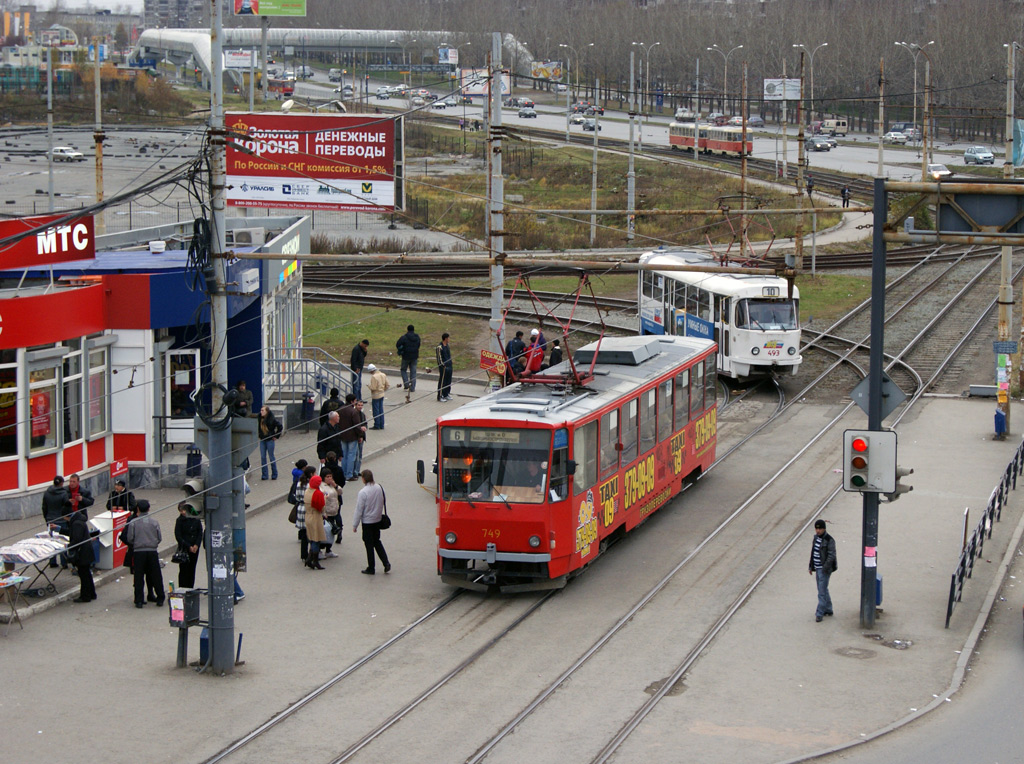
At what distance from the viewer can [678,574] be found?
18141 millimetres

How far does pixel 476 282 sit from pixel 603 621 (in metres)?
30.8

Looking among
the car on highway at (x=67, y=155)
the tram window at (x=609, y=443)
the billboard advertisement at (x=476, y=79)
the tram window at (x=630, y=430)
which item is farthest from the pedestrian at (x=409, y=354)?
the car on highway at (x=67, y=155)

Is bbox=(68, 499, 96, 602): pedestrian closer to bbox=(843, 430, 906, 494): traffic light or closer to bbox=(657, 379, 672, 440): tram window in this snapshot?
bbox=(657, 379, 672, 440): tram window

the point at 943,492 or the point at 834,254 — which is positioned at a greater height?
the point at 834,254

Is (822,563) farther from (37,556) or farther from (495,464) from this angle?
(37,556)

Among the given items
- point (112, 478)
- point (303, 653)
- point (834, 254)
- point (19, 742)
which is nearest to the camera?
point (19, 742)

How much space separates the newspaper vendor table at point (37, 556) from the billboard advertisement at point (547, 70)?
396 ft

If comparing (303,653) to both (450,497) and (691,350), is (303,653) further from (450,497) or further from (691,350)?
(691,350)

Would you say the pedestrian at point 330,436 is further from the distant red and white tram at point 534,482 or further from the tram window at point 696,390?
the tram window at point 696,390

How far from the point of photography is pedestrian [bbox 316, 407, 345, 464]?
851 inches

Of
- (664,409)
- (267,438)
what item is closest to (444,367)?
(267,438)

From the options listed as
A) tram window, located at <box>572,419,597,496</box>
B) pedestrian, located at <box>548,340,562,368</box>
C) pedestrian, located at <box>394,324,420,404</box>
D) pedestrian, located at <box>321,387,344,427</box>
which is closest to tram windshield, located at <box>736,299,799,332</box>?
pedestrian, located at <box>548,340,562,368</box>

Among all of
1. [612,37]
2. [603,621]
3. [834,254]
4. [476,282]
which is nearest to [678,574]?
[603,621]

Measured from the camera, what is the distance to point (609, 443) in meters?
18.0
